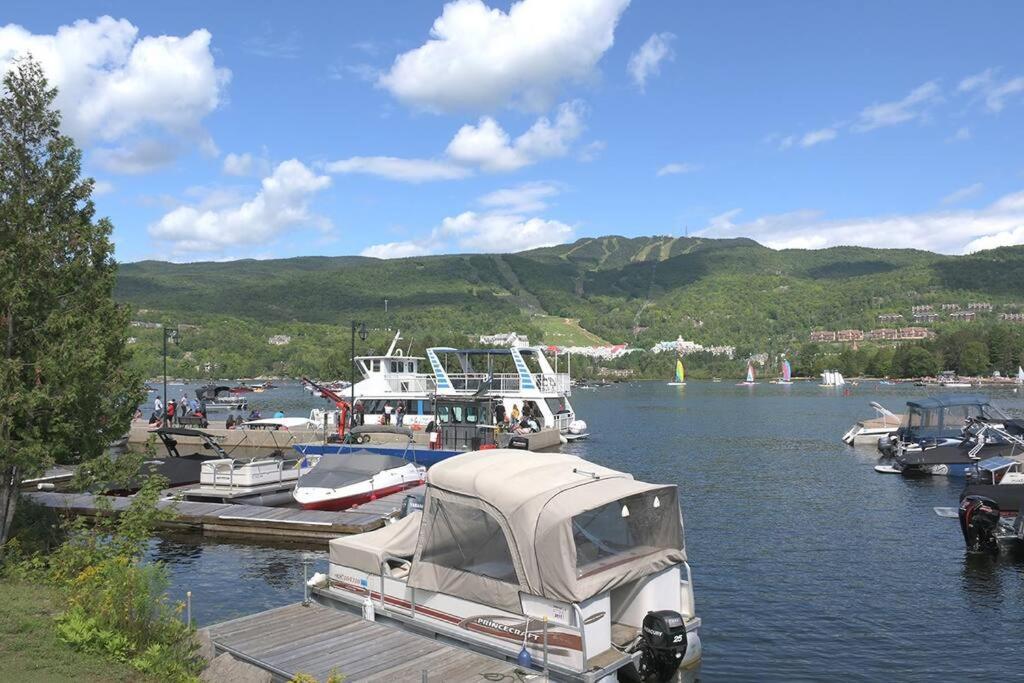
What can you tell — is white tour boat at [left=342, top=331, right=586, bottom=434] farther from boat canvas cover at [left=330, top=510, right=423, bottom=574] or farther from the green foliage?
the green foliage

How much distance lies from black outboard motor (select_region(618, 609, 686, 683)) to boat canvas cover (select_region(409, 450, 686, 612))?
2.64 ft

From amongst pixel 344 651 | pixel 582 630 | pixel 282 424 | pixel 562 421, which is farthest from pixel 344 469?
pixel 282 424

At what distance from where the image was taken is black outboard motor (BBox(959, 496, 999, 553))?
77.0 ft

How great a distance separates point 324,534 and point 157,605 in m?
12.4

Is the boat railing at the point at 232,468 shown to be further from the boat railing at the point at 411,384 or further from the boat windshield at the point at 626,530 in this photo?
the boat windshield at the point at 626,530

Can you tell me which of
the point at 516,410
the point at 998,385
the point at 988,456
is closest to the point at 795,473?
the point at 988,456

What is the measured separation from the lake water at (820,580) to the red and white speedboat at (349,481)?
3975 mm

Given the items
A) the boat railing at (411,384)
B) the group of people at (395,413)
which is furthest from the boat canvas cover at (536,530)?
Result: the boat railing at (411,384)

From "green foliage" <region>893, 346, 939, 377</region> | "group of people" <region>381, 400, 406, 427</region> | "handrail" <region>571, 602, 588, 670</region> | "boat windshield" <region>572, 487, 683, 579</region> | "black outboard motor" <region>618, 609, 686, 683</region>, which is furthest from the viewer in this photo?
"green foliage" <region>893, 346, 939, 377</region>

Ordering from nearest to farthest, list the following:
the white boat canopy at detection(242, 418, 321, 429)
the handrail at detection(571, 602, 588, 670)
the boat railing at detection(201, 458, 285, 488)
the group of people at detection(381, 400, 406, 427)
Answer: the handrail at detection(571, 602, 588, 670) → the boat railing at detection(201, 458, 285, 488) → the group of people at detection(381, 400, 406, 427) → the white boat canopy at detection(242, 418, 321, 429)

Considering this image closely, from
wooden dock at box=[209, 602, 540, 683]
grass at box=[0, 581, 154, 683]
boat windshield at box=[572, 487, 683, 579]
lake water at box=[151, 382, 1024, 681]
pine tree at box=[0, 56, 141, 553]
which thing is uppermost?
pine tree at box=[0, 56, 141, 553]

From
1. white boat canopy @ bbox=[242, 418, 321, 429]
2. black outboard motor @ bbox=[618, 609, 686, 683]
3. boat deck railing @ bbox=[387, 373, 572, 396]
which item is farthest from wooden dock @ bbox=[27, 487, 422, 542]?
white boat canopy @ bbox=[242, 418, 321, 429]

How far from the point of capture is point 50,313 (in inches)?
600

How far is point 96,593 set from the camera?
11.9 metres
